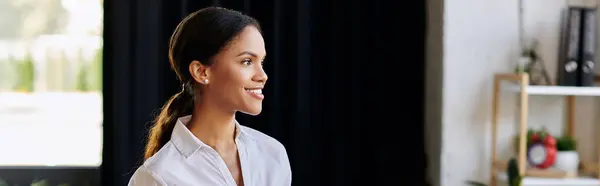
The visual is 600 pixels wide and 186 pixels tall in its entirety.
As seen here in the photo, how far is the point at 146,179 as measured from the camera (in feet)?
3.58

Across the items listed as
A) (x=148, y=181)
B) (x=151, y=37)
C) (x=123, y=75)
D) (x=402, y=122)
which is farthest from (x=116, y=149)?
(x=148, y=181)

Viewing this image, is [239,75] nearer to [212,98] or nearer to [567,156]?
[212,98]

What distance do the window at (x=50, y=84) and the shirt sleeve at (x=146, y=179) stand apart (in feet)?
5.59

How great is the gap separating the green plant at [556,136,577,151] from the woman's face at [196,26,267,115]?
61.5 inches

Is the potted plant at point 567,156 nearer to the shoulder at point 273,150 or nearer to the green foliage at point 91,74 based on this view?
the shoulder at point 273,150

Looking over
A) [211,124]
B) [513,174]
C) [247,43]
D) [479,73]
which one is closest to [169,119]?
[211,124]

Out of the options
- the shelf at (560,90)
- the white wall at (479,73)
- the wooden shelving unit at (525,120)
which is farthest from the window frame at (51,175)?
the shelf at (560,90)

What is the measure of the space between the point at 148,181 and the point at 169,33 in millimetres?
1522

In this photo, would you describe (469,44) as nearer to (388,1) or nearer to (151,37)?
(388,1)

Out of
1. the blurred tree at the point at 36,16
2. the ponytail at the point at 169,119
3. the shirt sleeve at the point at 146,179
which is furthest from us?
the blurred tree at the point at 36,16

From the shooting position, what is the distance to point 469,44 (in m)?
2.40

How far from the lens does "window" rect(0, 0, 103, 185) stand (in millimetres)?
2734

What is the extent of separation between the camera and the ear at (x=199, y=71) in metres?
1.13

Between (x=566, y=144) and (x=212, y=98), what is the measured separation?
5.31 ft
